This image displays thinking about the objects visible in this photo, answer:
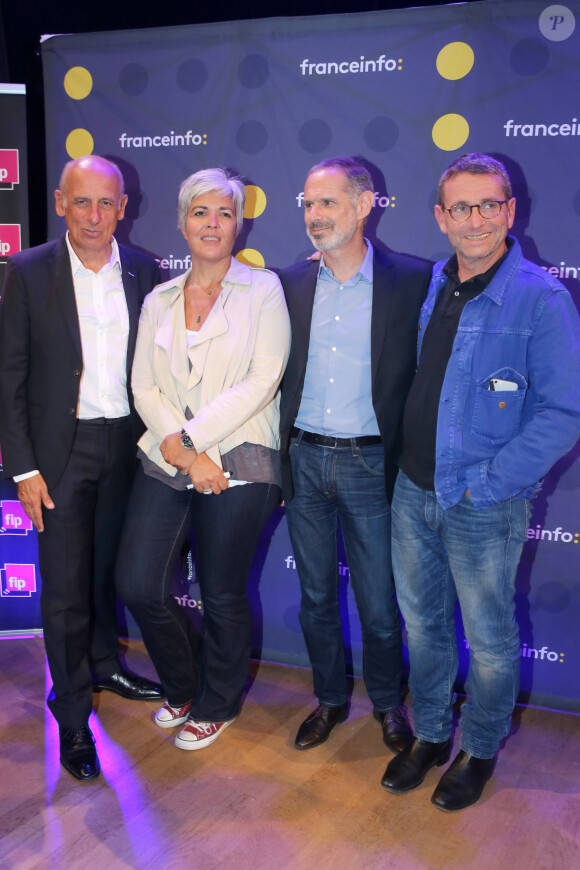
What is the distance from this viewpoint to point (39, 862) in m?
2.11

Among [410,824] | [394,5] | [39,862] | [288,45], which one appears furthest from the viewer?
[394,5]

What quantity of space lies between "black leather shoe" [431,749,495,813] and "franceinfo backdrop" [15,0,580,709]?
2.55 ft

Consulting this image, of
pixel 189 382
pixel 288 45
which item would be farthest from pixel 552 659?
pixel 288 45

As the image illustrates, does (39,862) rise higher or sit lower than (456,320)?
lower

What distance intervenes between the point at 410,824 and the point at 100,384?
70.0 inches

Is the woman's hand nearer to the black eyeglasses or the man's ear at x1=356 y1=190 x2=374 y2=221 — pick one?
the man's ear at x1=356 y1=190 x2=374 y2=221

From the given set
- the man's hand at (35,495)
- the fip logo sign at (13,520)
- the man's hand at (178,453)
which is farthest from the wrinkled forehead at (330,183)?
the fip logo sign at (13,520)

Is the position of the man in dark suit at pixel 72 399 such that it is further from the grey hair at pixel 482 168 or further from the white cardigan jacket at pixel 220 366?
the grey hair at pixel 482 168

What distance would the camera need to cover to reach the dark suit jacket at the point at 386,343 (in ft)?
7.84

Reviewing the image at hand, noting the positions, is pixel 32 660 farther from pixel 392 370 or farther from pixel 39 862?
pixel 392 370

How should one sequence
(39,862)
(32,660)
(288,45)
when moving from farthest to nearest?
1. (32,660)
2. (288,45)
3. (39,862)

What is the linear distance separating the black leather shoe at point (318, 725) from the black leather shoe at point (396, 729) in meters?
0.17

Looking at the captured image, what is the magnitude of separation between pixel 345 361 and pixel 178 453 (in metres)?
0.64

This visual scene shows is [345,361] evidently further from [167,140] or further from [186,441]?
[167,140]
